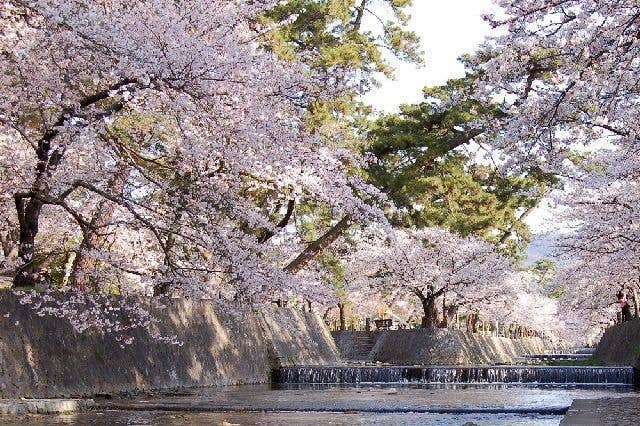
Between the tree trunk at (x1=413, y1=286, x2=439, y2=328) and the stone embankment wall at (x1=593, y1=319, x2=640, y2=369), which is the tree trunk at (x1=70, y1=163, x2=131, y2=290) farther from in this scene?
the tree trunk at (x1=413, y1=286, x2=439, y2=328)

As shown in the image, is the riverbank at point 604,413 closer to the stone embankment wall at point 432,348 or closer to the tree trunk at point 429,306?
the stone embankment wall at point 432,348

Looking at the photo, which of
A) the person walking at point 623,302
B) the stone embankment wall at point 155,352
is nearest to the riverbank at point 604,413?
the stone embankment wall at point 155,352

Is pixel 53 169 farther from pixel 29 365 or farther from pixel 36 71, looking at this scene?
pixel 29 365

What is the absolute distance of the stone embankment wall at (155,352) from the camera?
13016mm

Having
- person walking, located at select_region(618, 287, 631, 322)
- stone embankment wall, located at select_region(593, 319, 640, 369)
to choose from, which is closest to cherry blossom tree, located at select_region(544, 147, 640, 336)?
person walking, located at select_region(618, 287, 631, 322)

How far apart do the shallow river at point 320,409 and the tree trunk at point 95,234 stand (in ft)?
7.78

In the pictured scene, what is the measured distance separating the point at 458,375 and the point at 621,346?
23.0 ft

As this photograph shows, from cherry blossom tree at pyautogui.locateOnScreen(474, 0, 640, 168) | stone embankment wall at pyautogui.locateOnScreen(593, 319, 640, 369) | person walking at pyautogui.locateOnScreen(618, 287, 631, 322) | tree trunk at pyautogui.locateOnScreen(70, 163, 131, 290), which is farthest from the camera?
person walking at pyautogui.locateOnScreen(618, 287, 631, 322)

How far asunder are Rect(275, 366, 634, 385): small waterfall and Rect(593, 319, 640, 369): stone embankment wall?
2.53 meters

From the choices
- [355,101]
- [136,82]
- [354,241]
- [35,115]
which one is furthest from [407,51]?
[136,82]

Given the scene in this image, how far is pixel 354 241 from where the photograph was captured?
Result: 2905 centimetres

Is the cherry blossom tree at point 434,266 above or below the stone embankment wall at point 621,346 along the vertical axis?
above

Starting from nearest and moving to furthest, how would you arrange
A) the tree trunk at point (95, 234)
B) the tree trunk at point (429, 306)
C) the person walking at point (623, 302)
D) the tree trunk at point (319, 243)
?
the tree trunk at point (95, 234) < the tree trunk at point (319, 243) < the person walking at point (623, 302) < the tree trunk at point (429, 306)

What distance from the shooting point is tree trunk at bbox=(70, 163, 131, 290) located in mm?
12354
